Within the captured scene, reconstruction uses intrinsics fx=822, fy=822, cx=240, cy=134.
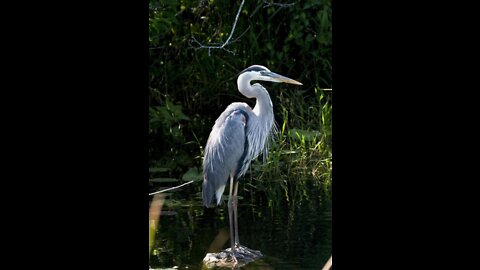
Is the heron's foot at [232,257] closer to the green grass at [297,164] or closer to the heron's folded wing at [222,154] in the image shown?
the heron's folded wing at [222,154]

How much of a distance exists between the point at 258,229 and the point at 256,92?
81 centimetres

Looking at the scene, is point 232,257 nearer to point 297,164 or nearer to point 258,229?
point 258,229

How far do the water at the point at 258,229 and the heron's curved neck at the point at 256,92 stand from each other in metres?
0.66

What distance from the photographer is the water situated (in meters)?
4.24

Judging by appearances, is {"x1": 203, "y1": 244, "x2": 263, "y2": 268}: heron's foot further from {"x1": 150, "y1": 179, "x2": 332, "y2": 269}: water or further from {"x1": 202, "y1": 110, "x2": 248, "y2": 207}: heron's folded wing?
{"x1": 202, "y1": 110, "x2": 248, "y2": 207}: heron's folded wing

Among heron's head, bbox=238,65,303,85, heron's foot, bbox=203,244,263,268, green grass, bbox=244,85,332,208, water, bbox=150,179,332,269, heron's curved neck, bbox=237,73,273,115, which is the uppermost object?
heron's head, bbox=238,65,303,85

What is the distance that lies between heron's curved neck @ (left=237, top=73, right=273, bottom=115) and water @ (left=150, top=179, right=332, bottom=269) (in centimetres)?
66

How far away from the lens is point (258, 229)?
4773 mm

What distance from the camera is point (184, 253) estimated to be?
4.39 m

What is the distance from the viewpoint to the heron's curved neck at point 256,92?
482 cm

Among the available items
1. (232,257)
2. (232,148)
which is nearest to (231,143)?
(232,148)

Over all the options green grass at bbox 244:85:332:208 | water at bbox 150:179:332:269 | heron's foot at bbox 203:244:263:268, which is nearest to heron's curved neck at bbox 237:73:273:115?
water at bbox 150:179:332:269

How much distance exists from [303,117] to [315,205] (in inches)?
69.4
